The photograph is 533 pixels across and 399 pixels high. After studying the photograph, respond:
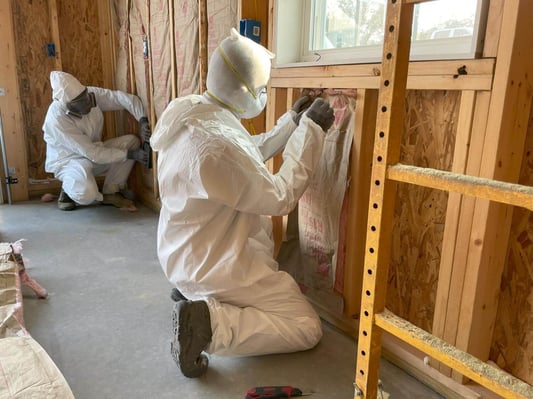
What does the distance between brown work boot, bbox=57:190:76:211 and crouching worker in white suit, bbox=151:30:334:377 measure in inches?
101

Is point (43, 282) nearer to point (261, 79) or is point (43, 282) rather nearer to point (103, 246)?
point (103, 246)

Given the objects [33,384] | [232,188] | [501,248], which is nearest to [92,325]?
[33,384]

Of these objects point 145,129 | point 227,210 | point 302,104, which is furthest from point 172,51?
point 227,210

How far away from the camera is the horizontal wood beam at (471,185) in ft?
2.56

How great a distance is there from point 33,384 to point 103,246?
209cm

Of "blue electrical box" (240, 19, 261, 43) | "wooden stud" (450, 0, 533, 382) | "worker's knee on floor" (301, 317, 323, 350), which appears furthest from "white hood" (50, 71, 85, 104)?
"wooden stud" (450, 0, 533, 382)

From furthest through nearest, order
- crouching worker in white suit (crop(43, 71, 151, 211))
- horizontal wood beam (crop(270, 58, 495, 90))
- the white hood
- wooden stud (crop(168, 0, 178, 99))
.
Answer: crouching worker in white suit (crop(43, 71, 151, 211)) → the white hood → wooden stud (crop(168, 0, 178, 99)) → horizontal wood beam (crop(270, 58, 495, 90))

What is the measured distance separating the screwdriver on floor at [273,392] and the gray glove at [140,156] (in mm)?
2924

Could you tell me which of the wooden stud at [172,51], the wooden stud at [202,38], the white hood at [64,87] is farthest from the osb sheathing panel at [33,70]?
the wooden stud at [202,38]

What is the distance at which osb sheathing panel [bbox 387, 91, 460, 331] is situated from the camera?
1.57 meters

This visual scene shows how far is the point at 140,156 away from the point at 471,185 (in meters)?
3.71

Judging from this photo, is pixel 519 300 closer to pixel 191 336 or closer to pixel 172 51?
pixel 191 336

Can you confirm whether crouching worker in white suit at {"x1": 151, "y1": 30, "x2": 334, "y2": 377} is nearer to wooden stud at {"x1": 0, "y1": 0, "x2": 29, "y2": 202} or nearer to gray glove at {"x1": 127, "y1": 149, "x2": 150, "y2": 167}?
gray glove at {"x1": 127, "y1": 149, "x2": 150, "y2": 167}

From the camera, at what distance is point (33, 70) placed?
4.38 m
